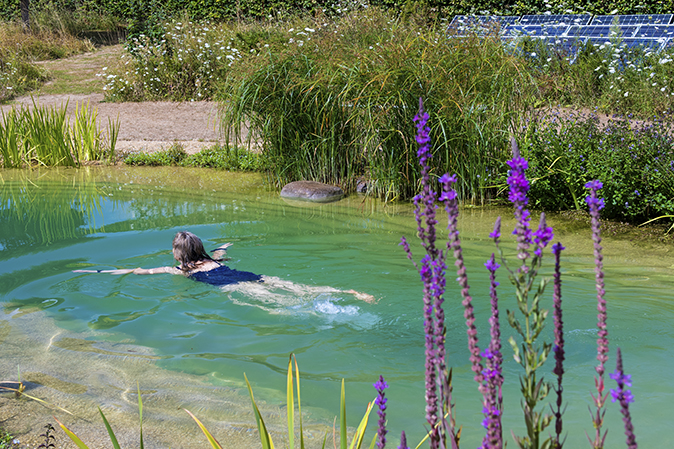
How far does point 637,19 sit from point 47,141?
1504cm

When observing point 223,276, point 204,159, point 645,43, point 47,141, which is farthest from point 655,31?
point 47,141

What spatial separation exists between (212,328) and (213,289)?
0.88 meters

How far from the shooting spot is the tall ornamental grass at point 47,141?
11.4 m

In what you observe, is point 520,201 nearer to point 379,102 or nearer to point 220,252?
point 220,252

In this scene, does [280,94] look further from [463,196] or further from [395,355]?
[395,355]

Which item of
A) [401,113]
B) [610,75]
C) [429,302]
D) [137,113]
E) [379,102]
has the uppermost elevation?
[610,75]

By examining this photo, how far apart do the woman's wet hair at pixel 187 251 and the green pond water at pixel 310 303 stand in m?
0.21

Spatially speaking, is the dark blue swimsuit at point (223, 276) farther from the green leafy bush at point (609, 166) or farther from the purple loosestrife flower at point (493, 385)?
the purple loosestrife flower at point (493, 385)

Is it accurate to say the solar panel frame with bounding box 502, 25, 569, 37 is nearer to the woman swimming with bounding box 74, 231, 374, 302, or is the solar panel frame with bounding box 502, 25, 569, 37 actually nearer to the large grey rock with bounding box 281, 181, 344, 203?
the large grey rock with bounding box 281, 181, 344, 203

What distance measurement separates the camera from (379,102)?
7.96 m

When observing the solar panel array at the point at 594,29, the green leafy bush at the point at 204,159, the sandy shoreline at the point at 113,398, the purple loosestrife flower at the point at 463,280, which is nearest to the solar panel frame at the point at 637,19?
the solar panel array at the point at 594,29

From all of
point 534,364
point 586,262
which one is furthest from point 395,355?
point 534,364

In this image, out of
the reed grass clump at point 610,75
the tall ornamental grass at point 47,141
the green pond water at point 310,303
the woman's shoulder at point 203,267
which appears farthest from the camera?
the reed grass clump at point 610,75

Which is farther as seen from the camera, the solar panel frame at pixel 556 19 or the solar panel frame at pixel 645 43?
the solar panel frame at pixel 556 19
